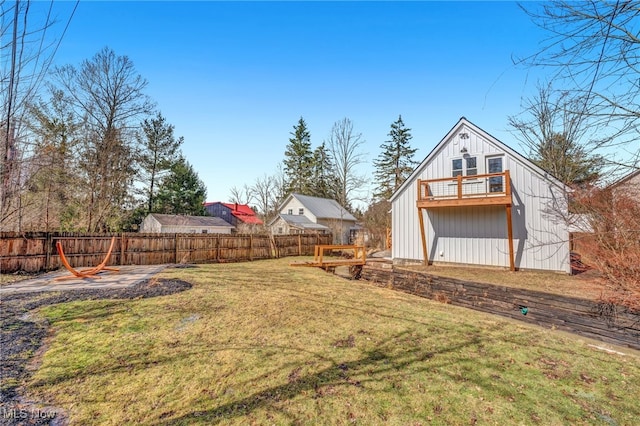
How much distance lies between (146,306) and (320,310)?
11.4 ft

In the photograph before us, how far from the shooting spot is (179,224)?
24.6 meters

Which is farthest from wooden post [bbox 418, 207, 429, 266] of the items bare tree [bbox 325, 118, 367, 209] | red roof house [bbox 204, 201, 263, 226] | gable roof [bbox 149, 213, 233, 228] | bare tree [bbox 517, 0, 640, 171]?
red roof house [bbox 204, 201, 263, 226]

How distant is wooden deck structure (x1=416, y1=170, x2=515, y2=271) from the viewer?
32.2 feet

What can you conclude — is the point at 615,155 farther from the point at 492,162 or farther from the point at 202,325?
the point at 492,162

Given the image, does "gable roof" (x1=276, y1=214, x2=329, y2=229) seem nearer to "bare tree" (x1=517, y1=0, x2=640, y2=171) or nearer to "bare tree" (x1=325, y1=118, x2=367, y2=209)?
"bare tree" (x1=325, y1=118, x2=367, y2=209)

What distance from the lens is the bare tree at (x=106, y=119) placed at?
51.2 feet

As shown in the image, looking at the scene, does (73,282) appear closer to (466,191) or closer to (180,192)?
(466,191)

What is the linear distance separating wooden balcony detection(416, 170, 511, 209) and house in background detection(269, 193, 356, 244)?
1367 cm

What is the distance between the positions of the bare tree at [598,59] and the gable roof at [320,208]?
2464 cm

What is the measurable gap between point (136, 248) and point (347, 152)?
1792 cm

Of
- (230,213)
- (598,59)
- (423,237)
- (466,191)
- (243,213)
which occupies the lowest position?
(423,237)

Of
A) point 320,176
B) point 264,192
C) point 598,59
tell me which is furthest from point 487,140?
point 320,176

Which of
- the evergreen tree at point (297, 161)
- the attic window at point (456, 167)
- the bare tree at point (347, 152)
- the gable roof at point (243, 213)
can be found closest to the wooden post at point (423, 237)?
the attic window at point (456, 167)

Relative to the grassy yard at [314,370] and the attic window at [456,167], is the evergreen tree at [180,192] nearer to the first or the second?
the grassy yard at [314,370]
